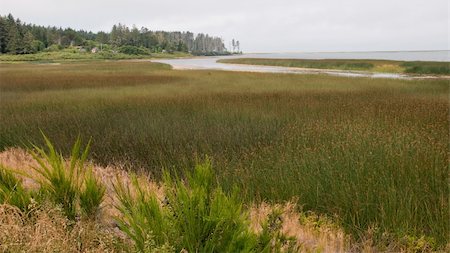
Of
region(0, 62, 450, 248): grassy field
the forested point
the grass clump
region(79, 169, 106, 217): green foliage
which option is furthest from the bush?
the grass clump

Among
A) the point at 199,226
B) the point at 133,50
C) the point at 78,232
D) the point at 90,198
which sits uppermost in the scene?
the point at 133,50

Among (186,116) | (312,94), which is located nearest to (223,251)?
(186,116)

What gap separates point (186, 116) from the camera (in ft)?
32.5

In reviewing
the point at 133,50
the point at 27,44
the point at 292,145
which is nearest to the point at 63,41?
the point at 133,50

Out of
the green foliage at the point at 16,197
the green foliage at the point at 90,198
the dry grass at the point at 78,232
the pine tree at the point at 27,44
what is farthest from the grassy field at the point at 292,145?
the pine tree at the point at 27,44

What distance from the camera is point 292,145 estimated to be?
281 inches

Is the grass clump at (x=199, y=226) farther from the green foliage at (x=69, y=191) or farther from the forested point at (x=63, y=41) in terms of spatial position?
the forested point at (x=63, y=41)

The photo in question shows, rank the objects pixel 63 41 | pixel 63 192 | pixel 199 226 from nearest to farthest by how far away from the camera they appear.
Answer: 1. pixel 199 226
2. pixel 63 192
3. pixel 63 41

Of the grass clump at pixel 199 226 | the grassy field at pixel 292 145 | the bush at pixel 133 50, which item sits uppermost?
the bush at pixel 133 50

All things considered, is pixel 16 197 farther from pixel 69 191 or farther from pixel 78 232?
pixel 78 232

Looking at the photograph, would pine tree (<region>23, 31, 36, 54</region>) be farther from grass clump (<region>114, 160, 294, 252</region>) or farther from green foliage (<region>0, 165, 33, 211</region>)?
grass clump (<region>114, 160, 294, 252</region>)

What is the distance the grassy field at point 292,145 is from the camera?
4.50 meters

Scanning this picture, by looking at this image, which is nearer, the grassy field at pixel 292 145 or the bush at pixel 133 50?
the grassy field at pixel 292 145

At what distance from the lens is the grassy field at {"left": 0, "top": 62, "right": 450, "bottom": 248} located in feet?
14.8
